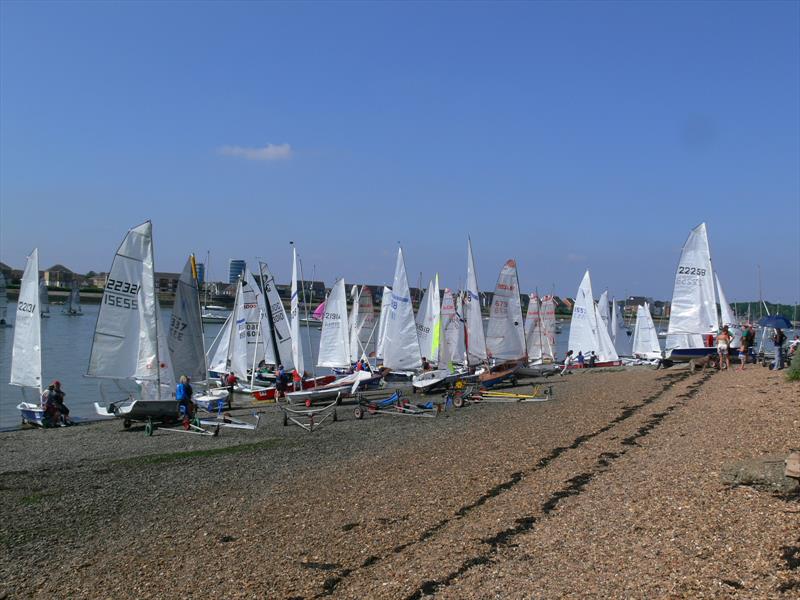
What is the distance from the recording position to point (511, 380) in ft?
104

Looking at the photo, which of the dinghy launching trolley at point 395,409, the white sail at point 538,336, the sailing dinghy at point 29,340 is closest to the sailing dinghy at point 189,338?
the sailing dinghy at point 29,340

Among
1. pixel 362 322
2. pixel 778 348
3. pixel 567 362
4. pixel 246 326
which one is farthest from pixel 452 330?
pixel 778 348

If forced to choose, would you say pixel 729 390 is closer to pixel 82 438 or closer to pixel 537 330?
pixel 82 438

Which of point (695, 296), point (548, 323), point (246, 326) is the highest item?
point (695, 296)

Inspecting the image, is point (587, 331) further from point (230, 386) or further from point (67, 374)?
point (67, 374)

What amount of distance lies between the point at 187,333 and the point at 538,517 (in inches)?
715

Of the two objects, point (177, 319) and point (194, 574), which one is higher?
point (177, 319)

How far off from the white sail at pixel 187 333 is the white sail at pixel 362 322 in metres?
13.7

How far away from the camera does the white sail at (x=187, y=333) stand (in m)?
25.3

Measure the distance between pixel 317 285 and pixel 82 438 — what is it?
16124 cm

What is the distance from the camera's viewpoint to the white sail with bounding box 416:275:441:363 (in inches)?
1342

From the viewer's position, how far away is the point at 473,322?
107ft

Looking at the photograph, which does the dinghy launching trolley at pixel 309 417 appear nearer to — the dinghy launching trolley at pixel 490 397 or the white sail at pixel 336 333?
the dinghy launching trolley at pixel 490 397

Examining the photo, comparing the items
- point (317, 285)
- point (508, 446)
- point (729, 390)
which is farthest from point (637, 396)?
point (317, 285)
